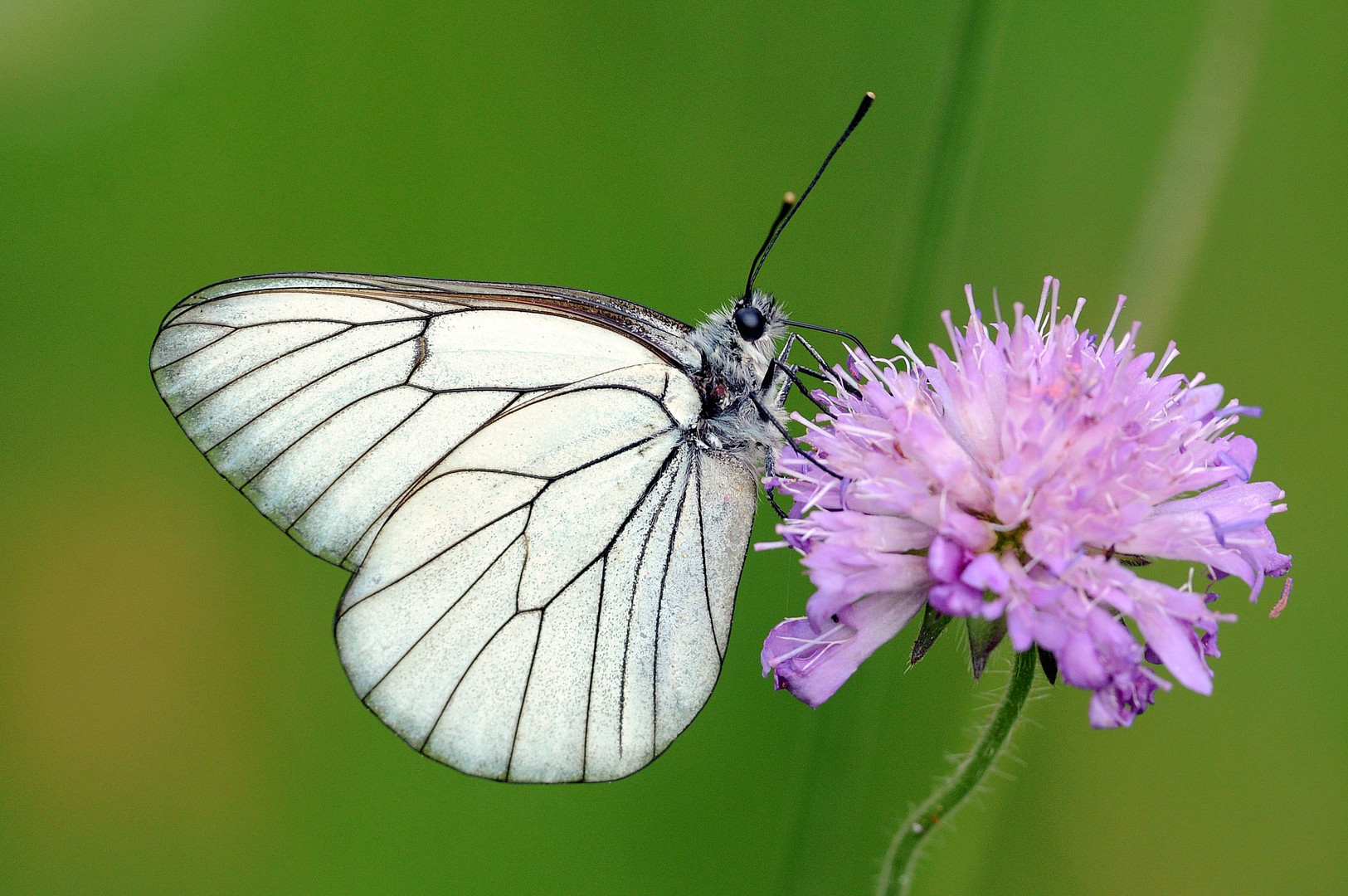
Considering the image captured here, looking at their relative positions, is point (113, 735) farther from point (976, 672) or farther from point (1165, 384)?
point (1165, 384)

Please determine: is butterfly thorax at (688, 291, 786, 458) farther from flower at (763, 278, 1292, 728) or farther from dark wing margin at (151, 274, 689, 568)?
flower at (763, 278, 1292, 728)

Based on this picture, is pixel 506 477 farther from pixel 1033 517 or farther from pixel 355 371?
pixel 1033 517

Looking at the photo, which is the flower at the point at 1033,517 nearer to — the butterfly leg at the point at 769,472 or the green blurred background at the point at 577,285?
the butterfly leg at the point at 769,472

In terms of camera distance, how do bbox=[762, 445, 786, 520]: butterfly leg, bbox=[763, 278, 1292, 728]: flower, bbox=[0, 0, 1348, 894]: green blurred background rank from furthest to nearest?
bbox=[0, 0, 1348, 894]: green blurred background → bbox=[762, 445, 786, 520]: butterfly leg → bbox=[763, 278, 1292, 728]: flower

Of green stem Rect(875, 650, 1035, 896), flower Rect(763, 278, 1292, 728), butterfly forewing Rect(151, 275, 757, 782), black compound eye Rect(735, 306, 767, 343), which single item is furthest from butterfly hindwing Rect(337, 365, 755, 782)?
green stem Rect(875, 650, 1035, 896)

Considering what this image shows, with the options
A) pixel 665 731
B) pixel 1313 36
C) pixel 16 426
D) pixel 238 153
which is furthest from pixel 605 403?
pixel 1313 36
